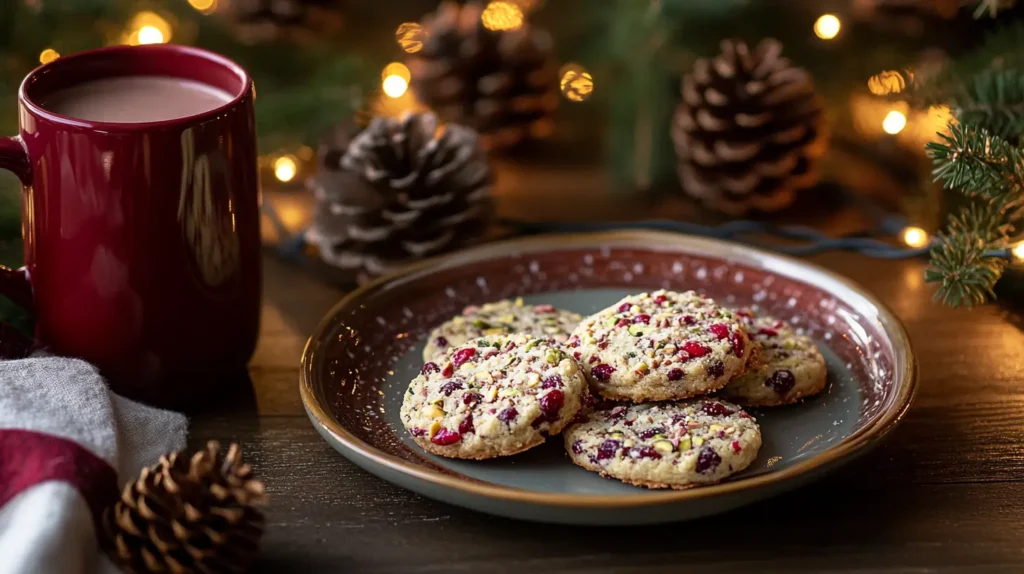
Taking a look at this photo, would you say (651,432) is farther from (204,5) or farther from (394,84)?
(204,5)

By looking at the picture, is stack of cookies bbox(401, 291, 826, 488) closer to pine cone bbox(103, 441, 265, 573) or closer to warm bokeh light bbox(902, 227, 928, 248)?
pine cone bbox(103, 441, 265, 573)

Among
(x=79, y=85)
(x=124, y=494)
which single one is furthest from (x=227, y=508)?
(x=79, y=85)

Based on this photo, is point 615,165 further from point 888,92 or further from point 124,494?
point 124,494

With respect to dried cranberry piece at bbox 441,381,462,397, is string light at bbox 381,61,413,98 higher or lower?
higher

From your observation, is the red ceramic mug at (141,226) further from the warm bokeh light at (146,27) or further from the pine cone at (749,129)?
the pine cone at (749,129)

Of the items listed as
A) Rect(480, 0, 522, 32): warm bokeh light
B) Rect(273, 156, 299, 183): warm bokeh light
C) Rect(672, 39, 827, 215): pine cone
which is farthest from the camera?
Rect(480, 0, 522, 32): warm bokeh light

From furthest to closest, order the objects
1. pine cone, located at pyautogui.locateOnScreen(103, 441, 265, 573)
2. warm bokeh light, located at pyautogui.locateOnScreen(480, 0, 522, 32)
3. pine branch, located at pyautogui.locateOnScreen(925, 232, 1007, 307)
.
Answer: warm bokeh light, located at pyautogui.locateOnScreen(480, 0, 522, 32)
pine branch, located at pyautogui.locateOnScreen(925, 232, 1007, 307)
pine cone, located at pyautogui.locateOnScreen(103, 441, 265, 573)

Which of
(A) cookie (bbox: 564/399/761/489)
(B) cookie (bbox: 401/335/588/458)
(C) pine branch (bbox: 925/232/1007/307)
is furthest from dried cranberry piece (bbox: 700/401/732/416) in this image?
(C) pine branch (bbox: 925/232/1007/307)
